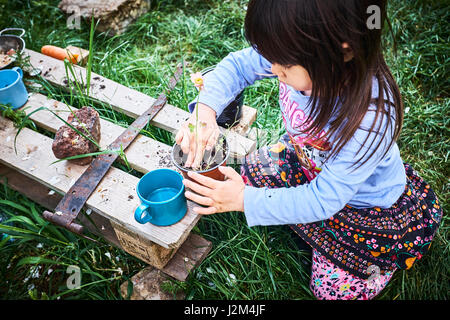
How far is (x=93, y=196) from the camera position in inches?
63.6

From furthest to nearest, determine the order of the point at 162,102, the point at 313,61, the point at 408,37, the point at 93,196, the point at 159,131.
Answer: the point at 408,37 → the point at 159,131 → the point at 162,102 → the point at 93,196 → the point at 313,61

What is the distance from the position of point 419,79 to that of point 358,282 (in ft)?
6.71

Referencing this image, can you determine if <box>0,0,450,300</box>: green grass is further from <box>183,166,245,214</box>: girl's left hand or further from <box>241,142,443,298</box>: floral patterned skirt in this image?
<box>183,166,245,214</box>: girl's left hand

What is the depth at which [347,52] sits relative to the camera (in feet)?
3.54

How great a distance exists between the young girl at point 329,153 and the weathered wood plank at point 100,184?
203mm

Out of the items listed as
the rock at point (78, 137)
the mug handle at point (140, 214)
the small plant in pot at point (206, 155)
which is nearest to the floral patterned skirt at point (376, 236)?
the small plant in pot at point (206, 155)

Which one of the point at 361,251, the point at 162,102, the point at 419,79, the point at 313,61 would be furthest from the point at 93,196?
the point at 419,79

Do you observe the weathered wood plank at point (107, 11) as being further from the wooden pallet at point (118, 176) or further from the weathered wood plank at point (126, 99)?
the wooden pallet at point (118, 176)

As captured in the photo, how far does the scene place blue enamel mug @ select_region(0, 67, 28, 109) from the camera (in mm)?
1909

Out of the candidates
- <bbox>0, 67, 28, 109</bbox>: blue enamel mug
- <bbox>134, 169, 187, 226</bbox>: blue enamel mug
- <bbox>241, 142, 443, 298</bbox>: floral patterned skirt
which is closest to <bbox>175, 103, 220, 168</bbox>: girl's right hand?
<bbox>134, 169, 187, 226</bbox>: blue enamel mug

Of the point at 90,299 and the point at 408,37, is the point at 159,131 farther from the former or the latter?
the point at 408,37

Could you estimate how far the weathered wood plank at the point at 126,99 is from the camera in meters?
1.95

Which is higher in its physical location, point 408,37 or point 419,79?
point 408,37

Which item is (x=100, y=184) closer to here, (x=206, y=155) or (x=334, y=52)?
(x=206, y=155)
